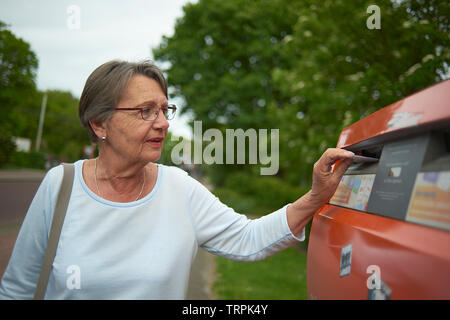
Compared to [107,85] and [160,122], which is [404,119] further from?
[107,85]

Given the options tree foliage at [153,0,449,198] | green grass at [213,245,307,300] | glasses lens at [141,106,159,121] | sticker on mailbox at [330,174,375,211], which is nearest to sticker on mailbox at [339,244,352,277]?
sticker on mailbox at [330,174,375,211]

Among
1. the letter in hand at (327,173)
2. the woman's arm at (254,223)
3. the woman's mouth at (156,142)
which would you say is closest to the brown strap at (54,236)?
the woman's mouth at (156,142)

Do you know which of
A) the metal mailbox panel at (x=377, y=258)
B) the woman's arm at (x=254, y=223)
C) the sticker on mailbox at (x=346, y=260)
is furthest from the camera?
the woman's arm at (x=254, y=223)

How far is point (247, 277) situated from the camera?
6488 millimetres

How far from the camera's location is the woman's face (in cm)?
189

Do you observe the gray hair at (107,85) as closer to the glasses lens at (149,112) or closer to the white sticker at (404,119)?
the glasses lens at (149,112)

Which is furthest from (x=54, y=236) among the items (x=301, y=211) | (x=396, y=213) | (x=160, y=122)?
(x=396, y=213)

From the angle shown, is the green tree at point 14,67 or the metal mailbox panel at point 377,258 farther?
the green tree at point 14,67

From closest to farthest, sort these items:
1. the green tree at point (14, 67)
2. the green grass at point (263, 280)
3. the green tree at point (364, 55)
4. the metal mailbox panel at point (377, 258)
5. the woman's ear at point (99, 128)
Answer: the metal mailbox panel at point (377, 258), the woman's ear at point (99, 128), the green tree at point (364, 55), the green grass at point (263, 280), the green tree at point (14, 67)

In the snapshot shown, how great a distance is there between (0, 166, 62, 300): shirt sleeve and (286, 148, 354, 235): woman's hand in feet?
3.92

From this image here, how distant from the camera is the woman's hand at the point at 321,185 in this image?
5.52ft

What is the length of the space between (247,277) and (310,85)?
3.50 metres
